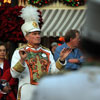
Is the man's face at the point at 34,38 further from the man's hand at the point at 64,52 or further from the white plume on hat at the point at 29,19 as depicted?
the man's hand at the point at 64,52

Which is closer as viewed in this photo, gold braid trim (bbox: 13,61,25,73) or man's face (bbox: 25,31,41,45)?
gold braid trim (bbox: 13,61,25,73)

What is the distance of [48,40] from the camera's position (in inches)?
642

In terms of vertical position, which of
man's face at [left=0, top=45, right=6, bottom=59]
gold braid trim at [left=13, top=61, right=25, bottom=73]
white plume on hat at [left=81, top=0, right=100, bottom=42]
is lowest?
man's face at [left=0, top=45, right=6, bottom=59]

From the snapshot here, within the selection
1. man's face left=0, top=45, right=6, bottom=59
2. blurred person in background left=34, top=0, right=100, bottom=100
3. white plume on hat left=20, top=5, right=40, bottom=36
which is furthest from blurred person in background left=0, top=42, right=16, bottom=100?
blurred person in background left=34, top=0, right=100, bottom=100

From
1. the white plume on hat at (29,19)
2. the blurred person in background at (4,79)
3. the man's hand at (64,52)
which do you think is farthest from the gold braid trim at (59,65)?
the blurred person in background at (4,79)

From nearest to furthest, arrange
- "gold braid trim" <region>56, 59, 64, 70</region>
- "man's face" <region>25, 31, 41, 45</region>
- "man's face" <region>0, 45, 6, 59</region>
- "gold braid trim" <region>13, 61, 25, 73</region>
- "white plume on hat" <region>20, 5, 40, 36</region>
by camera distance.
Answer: "gold braid trim" <region>13, 61, 25, 73</region>, "gold braid trim" <region>56, 59, 64, 70</region>, "man's face" <region>25, 31, 41, 45</region>, "white plume on hat" <region>20, 5, 40, 36</region>, "man's face" <region>0, 45, 6, 59</region>

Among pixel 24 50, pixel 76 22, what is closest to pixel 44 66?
pixel 24 50

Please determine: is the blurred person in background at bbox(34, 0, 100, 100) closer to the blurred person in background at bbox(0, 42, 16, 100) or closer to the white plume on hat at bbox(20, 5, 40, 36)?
the white plume on hat at bbox(20, 5, 40, 36)

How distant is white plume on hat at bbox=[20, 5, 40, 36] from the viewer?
627 cm

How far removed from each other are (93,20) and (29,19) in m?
4.85

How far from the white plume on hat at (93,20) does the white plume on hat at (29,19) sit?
14.0 feet

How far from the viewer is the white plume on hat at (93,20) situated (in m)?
1.89

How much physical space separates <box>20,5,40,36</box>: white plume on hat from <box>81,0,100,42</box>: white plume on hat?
14.0 feet

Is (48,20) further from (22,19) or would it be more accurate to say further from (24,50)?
(24,50)
